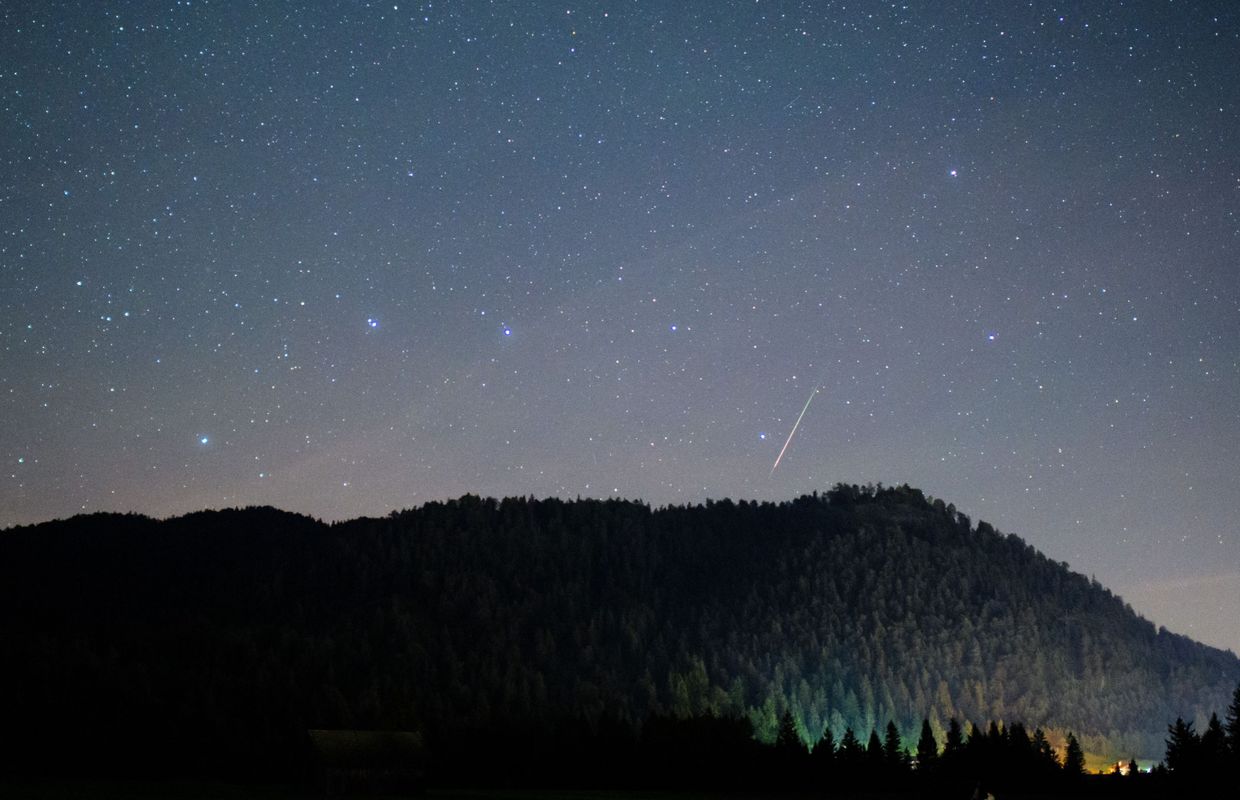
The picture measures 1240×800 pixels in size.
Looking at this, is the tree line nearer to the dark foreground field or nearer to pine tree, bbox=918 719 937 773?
pine tree, bbox=918 719 937 773

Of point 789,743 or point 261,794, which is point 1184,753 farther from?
point 261,794

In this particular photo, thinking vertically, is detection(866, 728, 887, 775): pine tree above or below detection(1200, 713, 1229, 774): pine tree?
below

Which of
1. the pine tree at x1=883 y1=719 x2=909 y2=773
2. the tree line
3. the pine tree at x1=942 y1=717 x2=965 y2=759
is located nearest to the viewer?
the tree line

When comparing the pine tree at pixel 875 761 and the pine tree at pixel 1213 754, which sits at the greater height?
the pine tree at pixel 1213 754

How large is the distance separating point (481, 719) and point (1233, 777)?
10284cm

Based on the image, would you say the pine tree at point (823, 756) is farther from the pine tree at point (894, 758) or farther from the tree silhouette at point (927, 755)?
the tree silhouette at point (927, 755)

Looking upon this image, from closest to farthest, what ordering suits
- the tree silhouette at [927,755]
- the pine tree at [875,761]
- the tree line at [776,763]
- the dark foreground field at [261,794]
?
the dark foreground field at [261,794] → the tree line at [776,763] → the pine tree at [875,761] → the tree silhouette at [927,755]

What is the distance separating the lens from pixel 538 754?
11206 centimetres

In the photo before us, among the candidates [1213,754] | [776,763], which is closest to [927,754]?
[776,763]

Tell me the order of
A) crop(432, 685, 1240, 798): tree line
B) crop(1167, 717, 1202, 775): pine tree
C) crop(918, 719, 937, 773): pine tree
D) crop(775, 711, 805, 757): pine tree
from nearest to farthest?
crop(1167, 717, 1202, 775): pine tree < crop(432, 685, 1240, 798): tree line < crop(918, 719, 937, 773): pine tree < crop(775, 711, 805, 757): pine tree

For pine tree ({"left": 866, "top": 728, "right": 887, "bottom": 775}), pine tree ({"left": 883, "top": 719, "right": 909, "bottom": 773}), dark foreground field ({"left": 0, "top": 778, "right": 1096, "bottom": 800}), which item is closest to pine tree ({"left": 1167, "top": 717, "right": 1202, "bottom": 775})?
dark foreground field ({"left": 0, "top": 778, "right": 1096, "bottom": 800})

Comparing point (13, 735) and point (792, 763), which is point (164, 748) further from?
point (792, 763)

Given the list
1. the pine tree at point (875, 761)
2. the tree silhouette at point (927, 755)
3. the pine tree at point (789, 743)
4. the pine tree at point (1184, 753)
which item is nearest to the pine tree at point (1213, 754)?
the pine tree at point (1184, 753)

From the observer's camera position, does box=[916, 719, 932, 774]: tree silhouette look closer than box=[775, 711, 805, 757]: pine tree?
Yes
